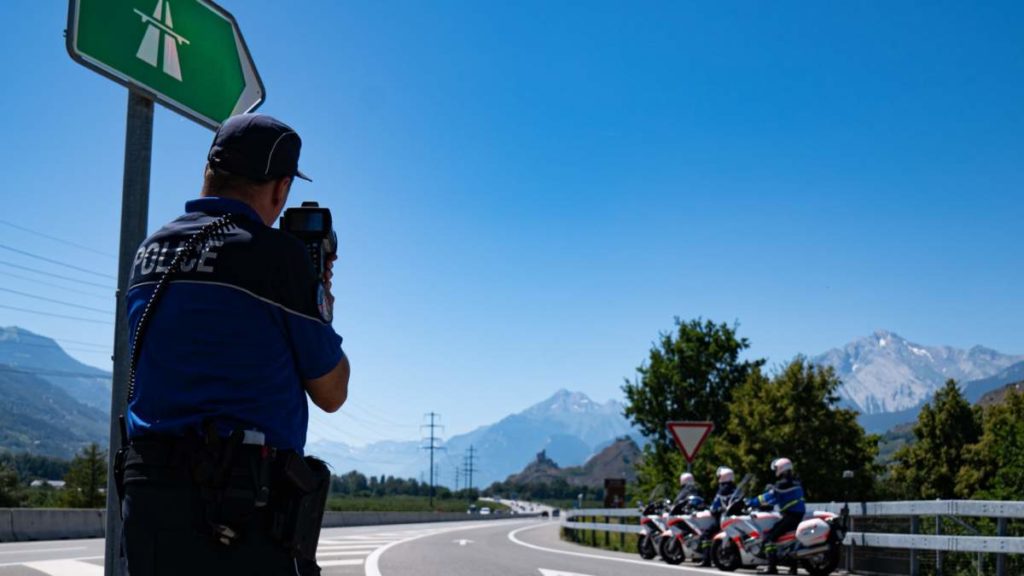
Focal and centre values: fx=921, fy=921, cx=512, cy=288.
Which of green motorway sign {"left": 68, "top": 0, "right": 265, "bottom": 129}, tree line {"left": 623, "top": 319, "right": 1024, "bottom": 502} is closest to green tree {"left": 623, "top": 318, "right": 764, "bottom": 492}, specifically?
tree line {"left": 623, "top": 319, "right": 1024, "bottom": 502}

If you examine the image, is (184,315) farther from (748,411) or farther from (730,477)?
(748,411)

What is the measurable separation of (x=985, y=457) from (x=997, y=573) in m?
53.8

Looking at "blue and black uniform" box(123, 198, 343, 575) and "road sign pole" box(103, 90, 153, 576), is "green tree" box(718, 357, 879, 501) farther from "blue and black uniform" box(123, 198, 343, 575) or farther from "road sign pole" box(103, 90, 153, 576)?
"blue and black uniform" box(123, 198, 343, 575)

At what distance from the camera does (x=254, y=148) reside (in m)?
2.42

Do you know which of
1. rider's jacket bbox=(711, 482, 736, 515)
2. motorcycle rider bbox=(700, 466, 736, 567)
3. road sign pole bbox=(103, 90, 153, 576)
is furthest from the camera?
rider's jacket bbox=(711, 482, 736, 515)

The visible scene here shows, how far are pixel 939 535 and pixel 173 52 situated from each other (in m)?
10.4

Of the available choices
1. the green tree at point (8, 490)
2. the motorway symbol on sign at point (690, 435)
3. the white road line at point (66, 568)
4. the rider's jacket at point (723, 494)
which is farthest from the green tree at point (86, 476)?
the rider's jacket at point (723, 494)

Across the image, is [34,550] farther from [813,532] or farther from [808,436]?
[808,436]

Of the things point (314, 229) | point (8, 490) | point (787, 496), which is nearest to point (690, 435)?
point (787, 496)

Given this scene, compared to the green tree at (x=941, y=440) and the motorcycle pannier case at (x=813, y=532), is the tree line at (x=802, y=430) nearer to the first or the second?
the green tree at (x=941, y=440)

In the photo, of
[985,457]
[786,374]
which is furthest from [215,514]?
[985,457]

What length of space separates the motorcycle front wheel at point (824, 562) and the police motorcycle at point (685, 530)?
3076 mm

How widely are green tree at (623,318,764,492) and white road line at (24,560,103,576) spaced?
4527 centimetres

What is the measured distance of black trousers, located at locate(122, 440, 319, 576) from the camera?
2094 mm
